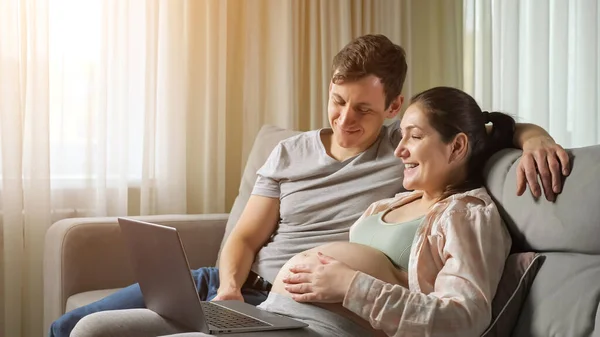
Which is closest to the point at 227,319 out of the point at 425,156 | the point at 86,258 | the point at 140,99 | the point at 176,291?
the point at 176,291

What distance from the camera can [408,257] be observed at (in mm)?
1588

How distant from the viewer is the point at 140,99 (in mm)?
2980

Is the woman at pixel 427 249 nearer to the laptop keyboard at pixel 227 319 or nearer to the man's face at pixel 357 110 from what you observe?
the laptop keyboard at pixel 227 319

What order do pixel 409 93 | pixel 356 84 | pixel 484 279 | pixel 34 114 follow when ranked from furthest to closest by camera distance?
pixel 409 93 → pixel 34 114 → pixel 356 84 → pixel 484 279

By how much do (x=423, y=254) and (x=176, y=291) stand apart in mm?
474

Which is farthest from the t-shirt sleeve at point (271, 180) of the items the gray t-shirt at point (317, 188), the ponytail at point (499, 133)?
the ponytail at point (499, 133)

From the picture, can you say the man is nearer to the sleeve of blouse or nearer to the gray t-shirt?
the gray t-shirt

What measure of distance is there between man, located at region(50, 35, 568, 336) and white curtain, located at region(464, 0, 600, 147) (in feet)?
3.99

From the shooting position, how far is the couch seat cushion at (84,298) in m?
2.16

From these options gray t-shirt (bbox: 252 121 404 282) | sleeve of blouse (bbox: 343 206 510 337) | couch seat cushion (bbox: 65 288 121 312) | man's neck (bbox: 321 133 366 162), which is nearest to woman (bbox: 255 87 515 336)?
sleeve of blouse (bbox: 343 206 510 337)

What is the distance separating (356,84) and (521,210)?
0.61 metres

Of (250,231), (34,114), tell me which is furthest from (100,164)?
(250,231)

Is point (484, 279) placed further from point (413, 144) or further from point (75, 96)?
point (75, 96)

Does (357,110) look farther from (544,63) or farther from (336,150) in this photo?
(544,63)
